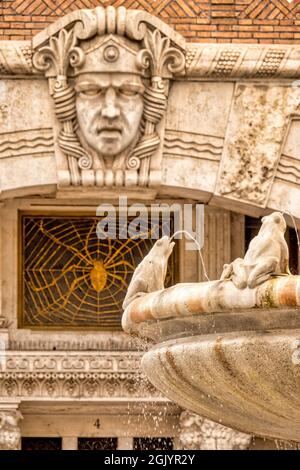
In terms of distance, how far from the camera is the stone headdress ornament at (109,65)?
14578mm

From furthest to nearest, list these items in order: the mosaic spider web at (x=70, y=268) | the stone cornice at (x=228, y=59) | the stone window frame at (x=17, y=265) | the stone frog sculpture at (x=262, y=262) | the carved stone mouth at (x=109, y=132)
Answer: the mosaic spider web at (x=70, y=268) → the stone window frame at (x=17, y=265) → the stone cornice at (x=228, y=59) → the carved stone mouth at (x=109, y=132) → the stone frog sculpture at (x=262, y=262)

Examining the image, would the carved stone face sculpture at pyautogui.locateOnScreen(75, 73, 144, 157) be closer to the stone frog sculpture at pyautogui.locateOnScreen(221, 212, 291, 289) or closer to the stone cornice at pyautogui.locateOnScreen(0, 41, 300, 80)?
the stone cornice at pyautogui.locateOnScreen(0, 41, 300, 80)

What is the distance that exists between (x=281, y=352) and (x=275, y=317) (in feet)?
0.49

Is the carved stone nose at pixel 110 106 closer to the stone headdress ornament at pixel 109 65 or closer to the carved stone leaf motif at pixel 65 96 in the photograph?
the stone headdress ornament at pixel 109 65

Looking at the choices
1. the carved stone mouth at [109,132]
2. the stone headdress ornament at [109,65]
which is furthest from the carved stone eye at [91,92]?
the carved stone mouth at [109,132]

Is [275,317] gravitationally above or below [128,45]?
below

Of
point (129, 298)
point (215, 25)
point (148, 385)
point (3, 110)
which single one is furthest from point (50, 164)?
point (129, 298)

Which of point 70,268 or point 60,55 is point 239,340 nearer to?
point 60,55

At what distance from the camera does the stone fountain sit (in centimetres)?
811

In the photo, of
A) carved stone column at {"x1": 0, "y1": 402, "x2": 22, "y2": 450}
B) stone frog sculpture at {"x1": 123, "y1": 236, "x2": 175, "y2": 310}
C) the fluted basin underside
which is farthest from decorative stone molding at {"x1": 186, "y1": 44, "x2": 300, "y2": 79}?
the fluted basin underside

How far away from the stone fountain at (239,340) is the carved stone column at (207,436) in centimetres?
679

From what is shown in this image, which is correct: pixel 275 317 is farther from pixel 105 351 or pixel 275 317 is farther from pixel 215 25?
pixel 105 351

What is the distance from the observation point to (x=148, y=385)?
1662cm

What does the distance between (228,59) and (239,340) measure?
6.69m
